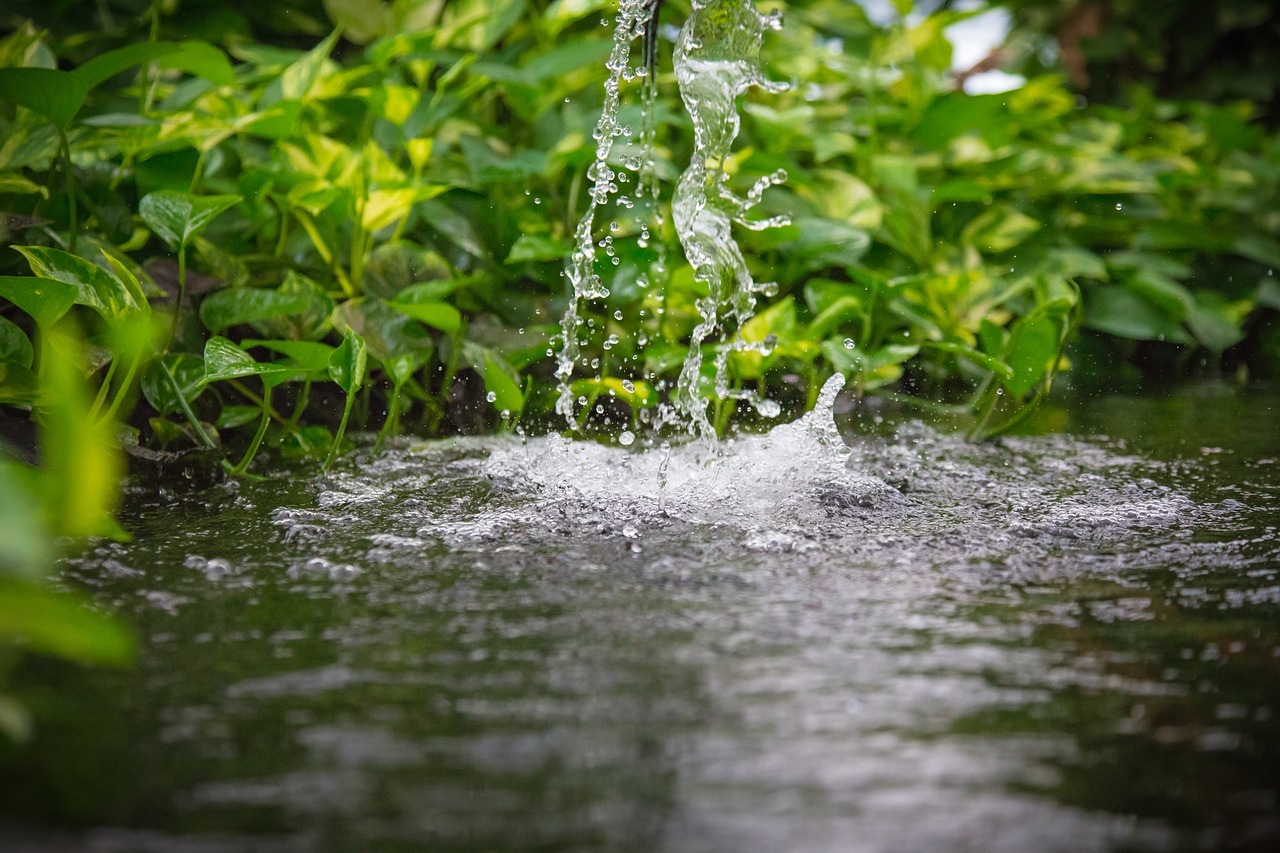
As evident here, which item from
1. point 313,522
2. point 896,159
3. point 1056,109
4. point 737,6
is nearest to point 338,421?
point 313,522

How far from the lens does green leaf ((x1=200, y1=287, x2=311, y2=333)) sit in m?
1.39

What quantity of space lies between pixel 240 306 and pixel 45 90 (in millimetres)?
321

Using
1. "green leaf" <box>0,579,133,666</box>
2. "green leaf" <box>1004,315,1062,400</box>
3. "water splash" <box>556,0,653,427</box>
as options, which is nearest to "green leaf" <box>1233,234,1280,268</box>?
"green leaf" <box>1004,315,1062,400</box>

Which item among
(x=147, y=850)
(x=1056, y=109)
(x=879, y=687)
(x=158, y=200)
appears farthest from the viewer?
(x=1056, y=109)

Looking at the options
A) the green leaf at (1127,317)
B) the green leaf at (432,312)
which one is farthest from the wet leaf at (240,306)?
the green leaf at (1127,317)

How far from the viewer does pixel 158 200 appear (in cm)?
133

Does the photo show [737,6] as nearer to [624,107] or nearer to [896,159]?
[624,107]

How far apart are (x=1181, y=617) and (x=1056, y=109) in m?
2.36

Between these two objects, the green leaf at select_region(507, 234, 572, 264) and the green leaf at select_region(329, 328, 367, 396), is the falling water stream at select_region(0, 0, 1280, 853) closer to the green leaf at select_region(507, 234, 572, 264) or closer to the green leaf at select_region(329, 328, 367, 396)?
the green leaf at select_region(329, 328, 367, 396)

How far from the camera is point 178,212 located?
1.32 metres

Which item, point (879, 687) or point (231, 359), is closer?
point (879, 687)

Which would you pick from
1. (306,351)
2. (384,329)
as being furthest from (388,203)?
(306,351)

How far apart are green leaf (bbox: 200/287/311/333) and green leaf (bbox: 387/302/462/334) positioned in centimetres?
14

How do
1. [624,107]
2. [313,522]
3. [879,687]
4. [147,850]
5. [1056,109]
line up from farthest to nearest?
[1056,109] → [624,107] → [313,522] → [879,687] → [147,850]
